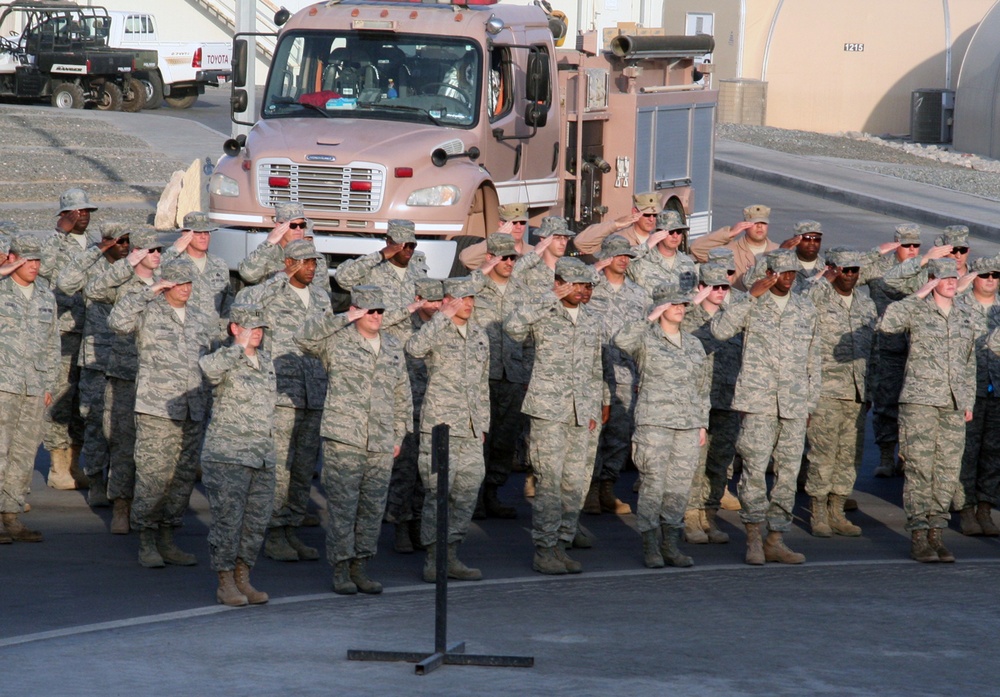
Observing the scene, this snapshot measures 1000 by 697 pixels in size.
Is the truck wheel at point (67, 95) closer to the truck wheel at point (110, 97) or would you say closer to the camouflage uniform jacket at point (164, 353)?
the truck wheel at point (110, 97)

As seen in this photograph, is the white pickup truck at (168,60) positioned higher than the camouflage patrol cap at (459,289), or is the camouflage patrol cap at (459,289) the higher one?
the white pickup truck at (168,60)

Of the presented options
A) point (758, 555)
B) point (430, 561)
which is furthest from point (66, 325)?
point (758, 555)

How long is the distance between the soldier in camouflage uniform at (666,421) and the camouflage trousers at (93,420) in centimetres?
360

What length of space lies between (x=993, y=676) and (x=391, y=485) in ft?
13.0

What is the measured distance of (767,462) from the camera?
9.85 metres

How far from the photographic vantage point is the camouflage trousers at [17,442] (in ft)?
31.3

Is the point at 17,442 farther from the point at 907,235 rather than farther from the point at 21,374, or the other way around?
the point at 907,235

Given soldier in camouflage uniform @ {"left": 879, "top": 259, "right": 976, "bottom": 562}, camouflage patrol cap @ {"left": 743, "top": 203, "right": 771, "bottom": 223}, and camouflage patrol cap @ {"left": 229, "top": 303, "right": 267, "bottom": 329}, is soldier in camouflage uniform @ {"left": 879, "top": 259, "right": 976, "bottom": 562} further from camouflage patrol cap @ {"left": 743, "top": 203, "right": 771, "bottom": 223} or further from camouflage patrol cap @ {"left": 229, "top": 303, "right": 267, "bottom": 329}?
camouflage patrol cap @ {"left": 229, "top": 303, "right": 267, "bottom": 329}

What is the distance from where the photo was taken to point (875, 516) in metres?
11.1

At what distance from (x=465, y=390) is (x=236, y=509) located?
5.40 feet

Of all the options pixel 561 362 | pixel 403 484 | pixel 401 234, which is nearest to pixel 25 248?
pixel 401 234

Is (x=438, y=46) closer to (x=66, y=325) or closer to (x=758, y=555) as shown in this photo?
(x=66, y=325)

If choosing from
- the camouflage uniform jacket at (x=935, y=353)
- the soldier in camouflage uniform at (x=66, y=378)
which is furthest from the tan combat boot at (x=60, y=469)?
the camouflage uniform jacket at (x=935, y=353)

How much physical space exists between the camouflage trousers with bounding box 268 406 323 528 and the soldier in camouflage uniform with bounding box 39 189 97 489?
230 centimetres
